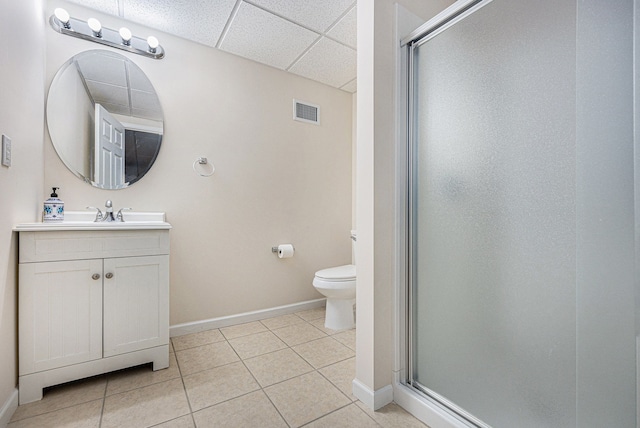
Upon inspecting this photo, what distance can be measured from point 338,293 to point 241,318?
885 mm

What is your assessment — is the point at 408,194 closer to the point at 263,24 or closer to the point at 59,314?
the point at 263,24

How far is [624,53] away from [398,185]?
0.84 metres

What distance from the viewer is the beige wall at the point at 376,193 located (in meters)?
1.38

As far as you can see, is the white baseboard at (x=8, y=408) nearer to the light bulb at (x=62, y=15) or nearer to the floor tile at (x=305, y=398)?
the floor tile at (x=305, y=398)

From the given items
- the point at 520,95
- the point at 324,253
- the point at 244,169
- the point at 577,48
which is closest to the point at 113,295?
the point at 244,169

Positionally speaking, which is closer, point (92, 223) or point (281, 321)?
point (92, 223)

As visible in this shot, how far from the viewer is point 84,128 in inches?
74.5

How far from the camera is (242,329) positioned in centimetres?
232

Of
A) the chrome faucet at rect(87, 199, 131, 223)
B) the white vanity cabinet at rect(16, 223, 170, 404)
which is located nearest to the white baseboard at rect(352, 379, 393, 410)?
the white vanity cabinet at rect(16, 223, 170, 404)

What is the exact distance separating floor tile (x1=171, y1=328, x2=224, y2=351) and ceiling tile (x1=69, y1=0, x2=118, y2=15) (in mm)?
2266

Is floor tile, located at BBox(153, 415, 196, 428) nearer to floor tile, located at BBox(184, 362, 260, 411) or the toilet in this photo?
floor tile, located at BBox(184, 362, 260, 411)

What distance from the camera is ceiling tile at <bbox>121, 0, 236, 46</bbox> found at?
1.84 metres

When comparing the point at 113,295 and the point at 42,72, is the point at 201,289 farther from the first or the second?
the point at 42,72

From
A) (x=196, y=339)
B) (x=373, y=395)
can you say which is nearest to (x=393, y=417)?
(x=373, y=395)
